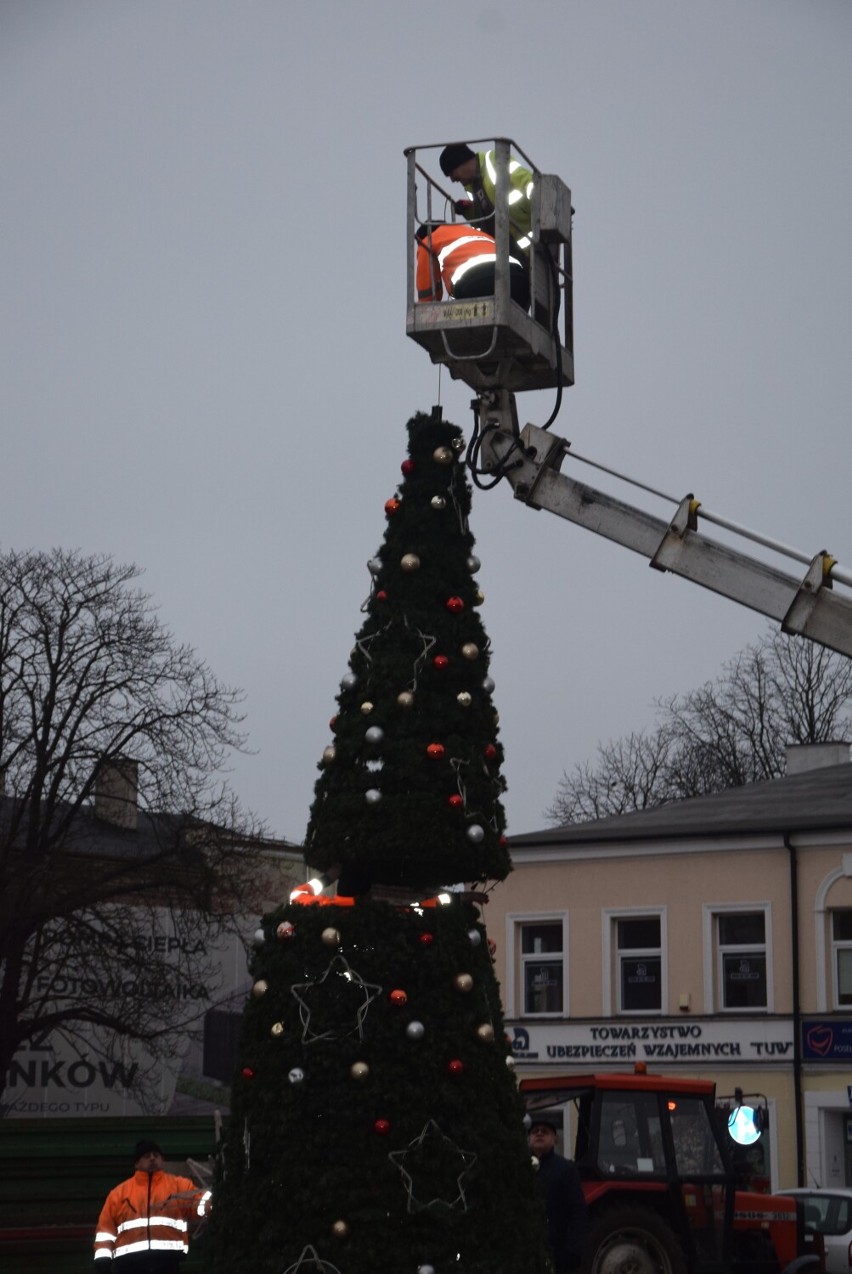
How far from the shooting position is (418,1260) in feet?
31.4

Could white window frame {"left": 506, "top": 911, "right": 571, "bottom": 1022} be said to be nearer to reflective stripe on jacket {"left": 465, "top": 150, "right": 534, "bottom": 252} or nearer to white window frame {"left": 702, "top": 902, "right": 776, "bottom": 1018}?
white window frame {"left": 702, "top": 902, "right": 776, "bottom": 1018}

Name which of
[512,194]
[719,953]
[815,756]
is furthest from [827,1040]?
[512,194]

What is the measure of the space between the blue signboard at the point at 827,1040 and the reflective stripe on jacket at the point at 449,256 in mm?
19082

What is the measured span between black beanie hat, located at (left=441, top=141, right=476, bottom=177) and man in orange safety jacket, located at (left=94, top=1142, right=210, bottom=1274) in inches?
257

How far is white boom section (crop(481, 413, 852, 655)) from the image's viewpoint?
440 inches

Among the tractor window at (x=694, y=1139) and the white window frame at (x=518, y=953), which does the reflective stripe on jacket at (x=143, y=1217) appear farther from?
the white window frame at (x=518, y=953)

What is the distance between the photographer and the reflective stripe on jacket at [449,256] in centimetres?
1202

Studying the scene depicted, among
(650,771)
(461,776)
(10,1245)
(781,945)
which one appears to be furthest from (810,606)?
(650,771)

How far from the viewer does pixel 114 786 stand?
37688mm

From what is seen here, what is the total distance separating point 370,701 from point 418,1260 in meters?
3.01

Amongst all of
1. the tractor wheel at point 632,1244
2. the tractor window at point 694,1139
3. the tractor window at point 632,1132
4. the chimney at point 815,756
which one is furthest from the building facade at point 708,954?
the tractor wheel at point 632,1244

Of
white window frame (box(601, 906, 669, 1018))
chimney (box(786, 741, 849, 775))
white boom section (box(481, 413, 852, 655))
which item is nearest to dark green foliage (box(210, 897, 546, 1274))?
white boom section (box(481, 413, 852, 655))

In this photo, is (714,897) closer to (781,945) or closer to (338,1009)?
(781,945)

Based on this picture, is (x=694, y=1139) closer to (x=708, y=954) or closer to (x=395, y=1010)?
(x=395, y=1010)
